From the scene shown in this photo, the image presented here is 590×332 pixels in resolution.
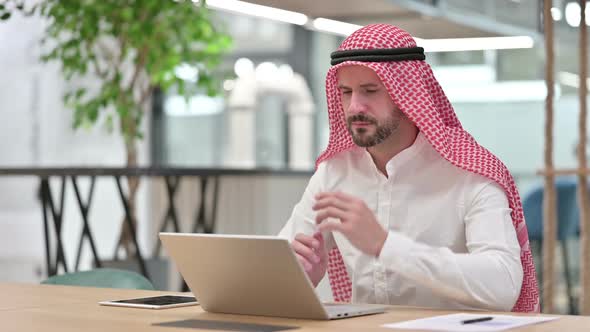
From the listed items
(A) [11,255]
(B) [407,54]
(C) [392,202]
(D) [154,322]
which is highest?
(B) [407,54]

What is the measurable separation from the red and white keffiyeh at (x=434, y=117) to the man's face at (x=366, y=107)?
0.11 ft

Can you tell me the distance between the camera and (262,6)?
4262mm

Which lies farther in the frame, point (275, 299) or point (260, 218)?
point (260, 218)

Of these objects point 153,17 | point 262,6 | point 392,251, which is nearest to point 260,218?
point 153,17

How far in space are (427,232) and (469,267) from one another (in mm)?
319

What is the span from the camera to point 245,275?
217cm

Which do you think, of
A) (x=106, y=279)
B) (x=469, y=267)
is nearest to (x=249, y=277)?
(x=469, y=267)

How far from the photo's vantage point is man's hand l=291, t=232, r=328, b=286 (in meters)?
2.50

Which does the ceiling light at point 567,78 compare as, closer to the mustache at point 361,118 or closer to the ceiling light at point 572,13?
the ceiling light at point 572,13

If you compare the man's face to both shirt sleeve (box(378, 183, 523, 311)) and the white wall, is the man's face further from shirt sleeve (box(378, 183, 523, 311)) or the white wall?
the white wall

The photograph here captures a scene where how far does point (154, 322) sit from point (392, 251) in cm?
51

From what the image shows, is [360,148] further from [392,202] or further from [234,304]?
[234,304]

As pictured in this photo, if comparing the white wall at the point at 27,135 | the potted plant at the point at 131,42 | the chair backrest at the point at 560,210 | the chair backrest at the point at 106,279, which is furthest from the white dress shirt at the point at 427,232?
the white wall at the point at 27,135

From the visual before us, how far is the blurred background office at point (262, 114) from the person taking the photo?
231 inches
